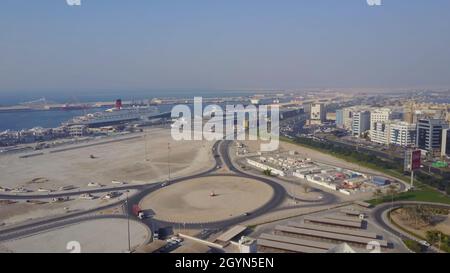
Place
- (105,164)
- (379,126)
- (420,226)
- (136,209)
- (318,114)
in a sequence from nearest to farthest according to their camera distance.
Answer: (420,226), (136,209), (105,164), (379,126), (318,114)

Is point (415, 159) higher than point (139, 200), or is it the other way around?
point (415, 159)

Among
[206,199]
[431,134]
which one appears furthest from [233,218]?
[431,134]

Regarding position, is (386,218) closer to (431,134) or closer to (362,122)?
(431,134)

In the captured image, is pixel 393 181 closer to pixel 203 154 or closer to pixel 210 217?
pixel 210 217

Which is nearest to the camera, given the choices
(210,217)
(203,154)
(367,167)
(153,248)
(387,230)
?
(153,248)
